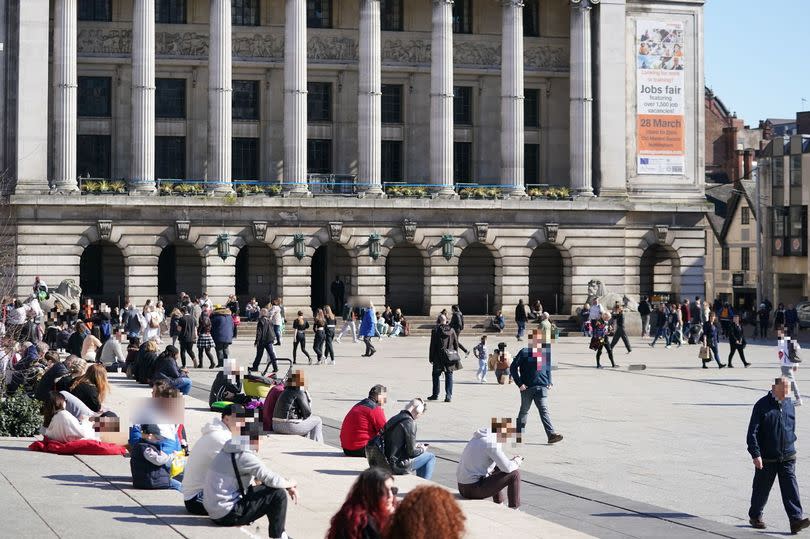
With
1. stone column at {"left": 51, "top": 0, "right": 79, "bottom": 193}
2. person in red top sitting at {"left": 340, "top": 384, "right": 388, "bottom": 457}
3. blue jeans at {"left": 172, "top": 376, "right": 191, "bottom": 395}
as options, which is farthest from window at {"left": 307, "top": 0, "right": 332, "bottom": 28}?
person in red top sitting at {"left": 340, "top": 384, "right": 388, "bottom": 457}

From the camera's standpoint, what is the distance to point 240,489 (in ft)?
54.7

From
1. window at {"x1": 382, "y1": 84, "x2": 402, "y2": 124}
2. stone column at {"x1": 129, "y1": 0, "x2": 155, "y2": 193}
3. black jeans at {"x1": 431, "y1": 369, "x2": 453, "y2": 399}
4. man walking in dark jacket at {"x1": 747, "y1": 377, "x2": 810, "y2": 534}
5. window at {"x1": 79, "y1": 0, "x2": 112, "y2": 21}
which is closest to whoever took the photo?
man walking in dark jacket at {"x1": 747, "y1": 377, "x2": 810, "y2": 534}

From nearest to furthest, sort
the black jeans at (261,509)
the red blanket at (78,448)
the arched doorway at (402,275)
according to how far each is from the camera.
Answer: the black jeans at (261,509) < the red blanket at (78,448) < the arched doorway at (402,275)

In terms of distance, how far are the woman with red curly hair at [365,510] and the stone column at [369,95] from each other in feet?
180

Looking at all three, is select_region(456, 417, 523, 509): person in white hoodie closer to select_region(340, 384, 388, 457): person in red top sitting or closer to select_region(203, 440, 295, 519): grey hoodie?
select_region(340, 384, 388, 457): person in red top sitting

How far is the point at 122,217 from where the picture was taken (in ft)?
205

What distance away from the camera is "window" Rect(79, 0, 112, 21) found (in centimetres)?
6688

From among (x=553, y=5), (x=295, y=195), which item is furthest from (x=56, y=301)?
(x=553, y=5)

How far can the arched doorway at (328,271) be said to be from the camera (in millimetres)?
68875

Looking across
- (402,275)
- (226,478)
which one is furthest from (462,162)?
(226,478)

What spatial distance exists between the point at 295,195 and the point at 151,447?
149ft

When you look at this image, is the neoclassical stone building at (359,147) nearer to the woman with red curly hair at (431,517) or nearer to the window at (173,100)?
the window at (173,100)

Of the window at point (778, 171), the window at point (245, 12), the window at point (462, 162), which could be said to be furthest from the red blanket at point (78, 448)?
the window at point (778, 171)

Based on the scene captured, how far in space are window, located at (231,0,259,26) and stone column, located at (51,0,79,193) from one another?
8.28m
